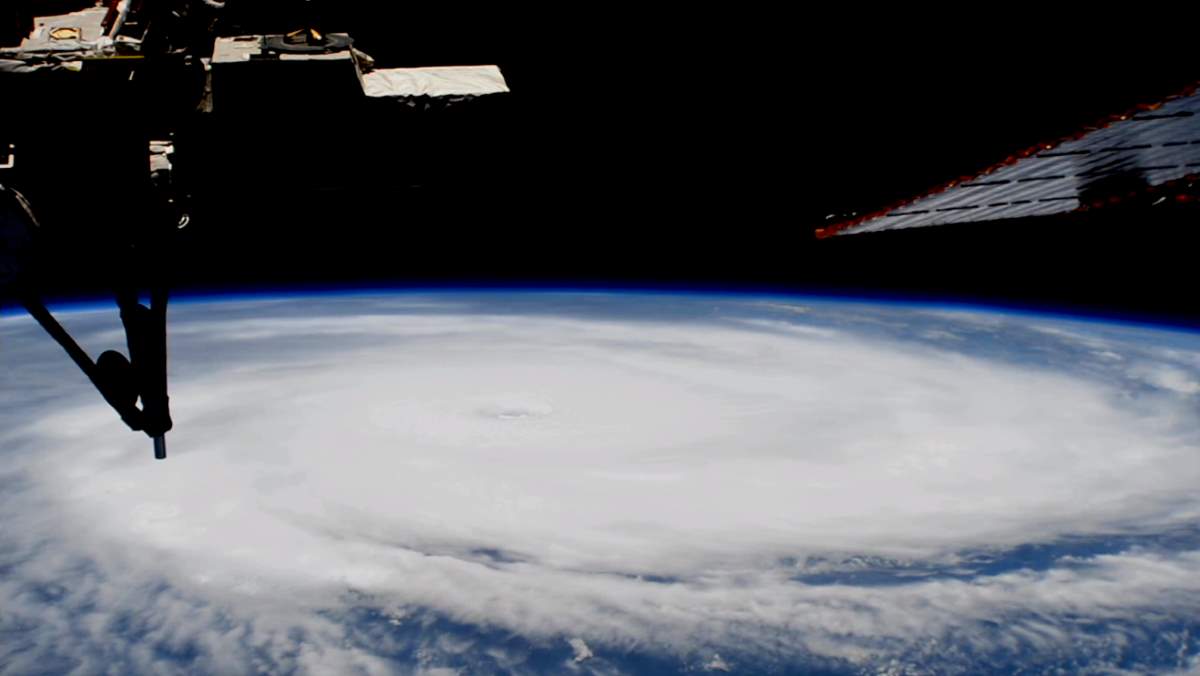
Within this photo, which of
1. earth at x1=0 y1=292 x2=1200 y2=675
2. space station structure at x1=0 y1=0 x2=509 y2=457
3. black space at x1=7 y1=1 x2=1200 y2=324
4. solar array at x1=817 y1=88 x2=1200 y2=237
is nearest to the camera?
space station structure at x1=0 y1=0 x2=509 y2=457

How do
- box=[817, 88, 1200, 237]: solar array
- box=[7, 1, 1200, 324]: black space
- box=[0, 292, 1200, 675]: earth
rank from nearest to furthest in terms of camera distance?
box=[817, 88, 1200, 237]: solar array
box=[0, 292, 1200, 675]: earth
box=[7, 1, 1200, 324]: black space

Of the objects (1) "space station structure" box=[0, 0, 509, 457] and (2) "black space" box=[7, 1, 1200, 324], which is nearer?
(1) "space station structure" box=[0, 0, 509, 457]

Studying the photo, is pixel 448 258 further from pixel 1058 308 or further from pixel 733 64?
pixel 1058 308

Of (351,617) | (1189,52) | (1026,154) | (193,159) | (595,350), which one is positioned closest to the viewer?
(193,159)

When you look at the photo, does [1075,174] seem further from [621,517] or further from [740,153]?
[740,153]

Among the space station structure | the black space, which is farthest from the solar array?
the black space

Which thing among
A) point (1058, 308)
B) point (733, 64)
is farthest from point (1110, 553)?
point (1058, 308)

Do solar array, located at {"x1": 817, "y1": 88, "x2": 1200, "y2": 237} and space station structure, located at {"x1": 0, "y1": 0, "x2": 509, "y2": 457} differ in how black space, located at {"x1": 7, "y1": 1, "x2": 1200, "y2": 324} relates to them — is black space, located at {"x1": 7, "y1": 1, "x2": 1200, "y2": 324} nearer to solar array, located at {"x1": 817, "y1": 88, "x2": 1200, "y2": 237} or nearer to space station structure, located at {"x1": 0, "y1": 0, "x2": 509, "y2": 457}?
solar array, located at {"x1": 817, "y1": 88, "x2": 1200, "y2": 237}
